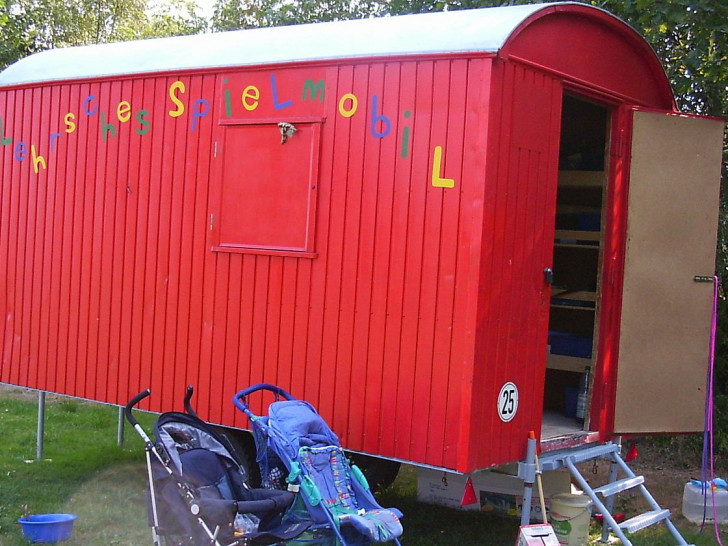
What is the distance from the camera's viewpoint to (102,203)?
Answer: 23.2 feet

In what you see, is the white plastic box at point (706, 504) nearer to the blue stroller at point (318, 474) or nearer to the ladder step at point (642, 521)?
the ladder step at point (642, 521)

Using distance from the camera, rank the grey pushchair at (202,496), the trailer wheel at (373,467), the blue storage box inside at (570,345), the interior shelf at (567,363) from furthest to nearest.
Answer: the blue storage box inside at (570,345) → the interior shelf at (567,363) → the trailer wheel at (373,467) → the grey pushchair at (202,496)

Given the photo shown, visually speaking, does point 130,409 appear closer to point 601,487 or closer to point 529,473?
point 529,473

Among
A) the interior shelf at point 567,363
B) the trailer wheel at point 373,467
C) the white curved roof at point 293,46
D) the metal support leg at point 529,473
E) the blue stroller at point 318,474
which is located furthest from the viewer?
the interior shelf at point 567,363

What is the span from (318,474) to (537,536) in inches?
49.5

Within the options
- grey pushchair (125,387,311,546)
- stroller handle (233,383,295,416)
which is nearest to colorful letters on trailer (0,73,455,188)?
stroller handle (233,383,295,416)

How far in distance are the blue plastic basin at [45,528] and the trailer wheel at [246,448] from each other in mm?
1110

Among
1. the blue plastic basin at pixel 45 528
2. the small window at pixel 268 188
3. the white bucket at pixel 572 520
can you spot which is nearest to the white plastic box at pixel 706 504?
the white bucket at pixel 572 520

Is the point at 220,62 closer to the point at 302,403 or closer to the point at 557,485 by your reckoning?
the point at 302,403

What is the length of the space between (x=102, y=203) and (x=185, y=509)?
303 cm

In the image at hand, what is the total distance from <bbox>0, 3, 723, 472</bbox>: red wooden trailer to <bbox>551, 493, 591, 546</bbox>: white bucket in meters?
0.39

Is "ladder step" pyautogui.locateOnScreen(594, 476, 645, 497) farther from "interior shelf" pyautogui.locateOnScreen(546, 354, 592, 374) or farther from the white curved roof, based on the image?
the white curved roof

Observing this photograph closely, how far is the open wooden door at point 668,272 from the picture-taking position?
21.0ft

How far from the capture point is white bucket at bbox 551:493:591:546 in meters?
5.96
